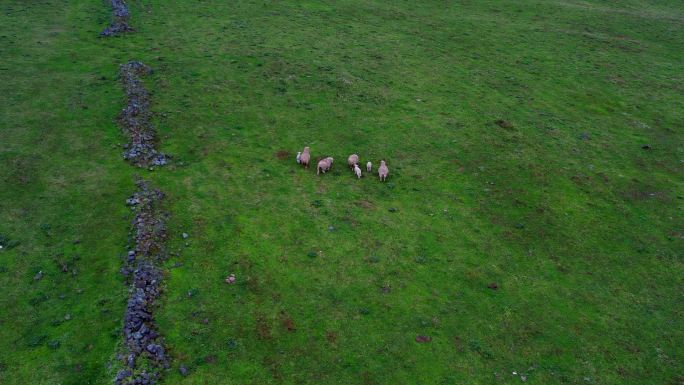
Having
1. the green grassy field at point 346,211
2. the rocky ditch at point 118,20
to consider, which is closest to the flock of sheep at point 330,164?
the green grassy field at point 346,211

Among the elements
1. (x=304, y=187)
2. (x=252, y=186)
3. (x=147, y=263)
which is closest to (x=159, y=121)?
(x=252, y=186)

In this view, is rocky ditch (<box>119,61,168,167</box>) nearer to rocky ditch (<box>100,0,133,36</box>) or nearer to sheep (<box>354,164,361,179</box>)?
rocky ditch (<box>100,0,133,36</box>)

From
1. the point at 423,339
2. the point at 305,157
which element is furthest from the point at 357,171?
the point at 423,339

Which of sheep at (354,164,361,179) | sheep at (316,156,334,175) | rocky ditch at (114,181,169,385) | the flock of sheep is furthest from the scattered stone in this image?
sheep at (316,156,334,175)

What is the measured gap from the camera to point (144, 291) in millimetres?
23672

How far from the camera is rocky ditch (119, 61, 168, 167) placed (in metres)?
34.7

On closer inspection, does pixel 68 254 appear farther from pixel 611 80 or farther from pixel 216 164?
pixel 611 80

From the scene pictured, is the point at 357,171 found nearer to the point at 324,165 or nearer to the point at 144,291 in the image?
the point at 324,165

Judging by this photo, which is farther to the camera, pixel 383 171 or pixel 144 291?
pixel 383 171

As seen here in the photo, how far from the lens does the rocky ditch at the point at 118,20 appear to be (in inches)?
2244

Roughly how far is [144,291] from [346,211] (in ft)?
46.1

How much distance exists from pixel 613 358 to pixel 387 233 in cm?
1437

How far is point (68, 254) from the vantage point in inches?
1028

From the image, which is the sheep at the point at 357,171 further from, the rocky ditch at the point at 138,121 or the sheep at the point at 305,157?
the rocky ditch at the point at 138,121
